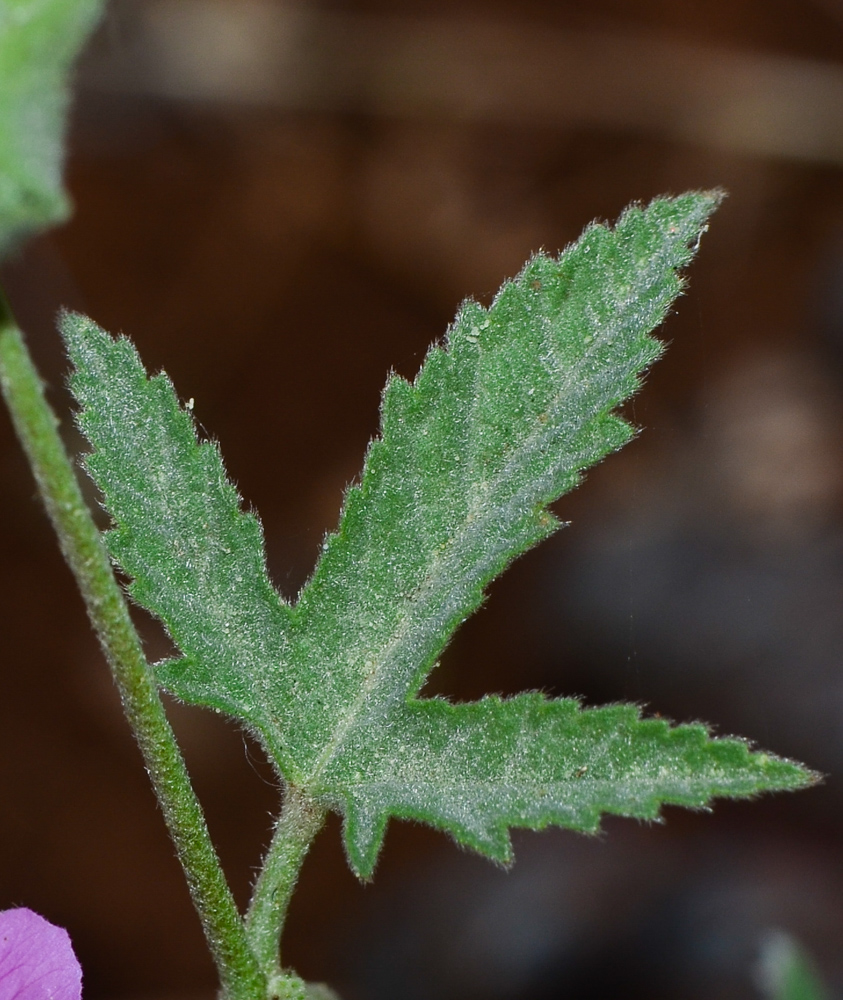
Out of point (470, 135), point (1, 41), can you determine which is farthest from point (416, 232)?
point (1, 41)

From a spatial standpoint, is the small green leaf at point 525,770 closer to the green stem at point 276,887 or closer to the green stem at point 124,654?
the green stem at point 276,887

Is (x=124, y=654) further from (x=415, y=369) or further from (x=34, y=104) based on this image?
(x=415, y=369)

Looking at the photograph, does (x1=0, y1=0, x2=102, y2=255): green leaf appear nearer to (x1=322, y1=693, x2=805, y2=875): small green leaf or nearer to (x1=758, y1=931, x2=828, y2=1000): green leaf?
(x1=322, y1=693, x2=805, y2=875): small green leaf

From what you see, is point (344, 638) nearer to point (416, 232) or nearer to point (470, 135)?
point (416, 232)

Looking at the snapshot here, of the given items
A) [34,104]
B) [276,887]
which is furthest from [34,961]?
[34,104]

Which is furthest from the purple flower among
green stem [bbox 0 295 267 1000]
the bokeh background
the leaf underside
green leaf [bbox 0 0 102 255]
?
the bokeh background
